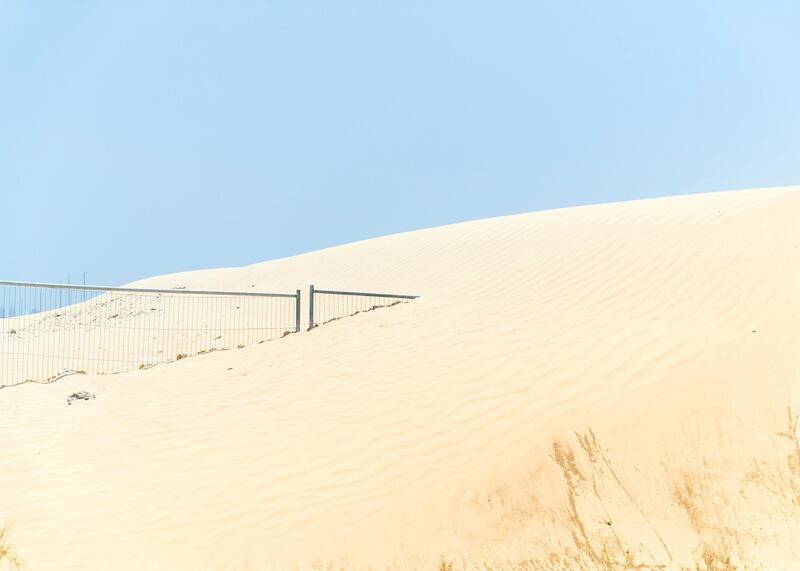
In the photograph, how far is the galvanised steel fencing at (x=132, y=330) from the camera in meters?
13.1

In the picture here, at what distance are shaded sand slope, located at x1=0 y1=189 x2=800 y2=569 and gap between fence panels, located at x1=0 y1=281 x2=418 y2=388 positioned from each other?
3.47 metres

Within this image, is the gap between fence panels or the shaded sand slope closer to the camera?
the shaded sand slope

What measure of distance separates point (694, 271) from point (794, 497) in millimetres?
4996

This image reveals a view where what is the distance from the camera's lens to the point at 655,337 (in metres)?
7.01

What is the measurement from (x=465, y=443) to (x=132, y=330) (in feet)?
49.7

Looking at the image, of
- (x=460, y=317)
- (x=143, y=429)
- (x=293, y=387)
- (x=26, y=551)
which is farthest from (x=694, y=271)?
(x=26, y=551)

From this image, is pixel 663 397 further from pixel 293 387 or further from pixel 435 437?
pixel 293 387

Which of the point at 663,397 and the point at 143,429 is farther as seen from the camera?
the point at 143,429

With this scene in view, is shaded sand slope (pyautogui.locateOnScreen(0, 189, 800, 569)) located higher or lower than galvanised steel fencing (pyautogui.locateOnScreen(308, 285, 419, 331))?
lower

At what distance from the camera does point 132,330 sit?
17406 mm

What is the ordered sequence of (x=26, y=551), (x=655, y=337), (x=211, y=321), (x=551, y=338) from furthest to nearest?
(x=211, y=321), (x=551, y=338), (x=655, y=337), (x=26, y=551)

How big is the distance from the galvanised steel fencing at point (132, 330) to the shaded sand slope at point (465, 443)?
15.1 ft

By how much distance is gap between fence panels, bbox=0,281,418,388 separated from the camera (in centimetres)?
1256

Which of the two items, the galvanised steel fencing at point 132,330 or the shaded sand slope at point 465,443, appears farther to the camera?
the galvanised steel fencing at point 132,330
